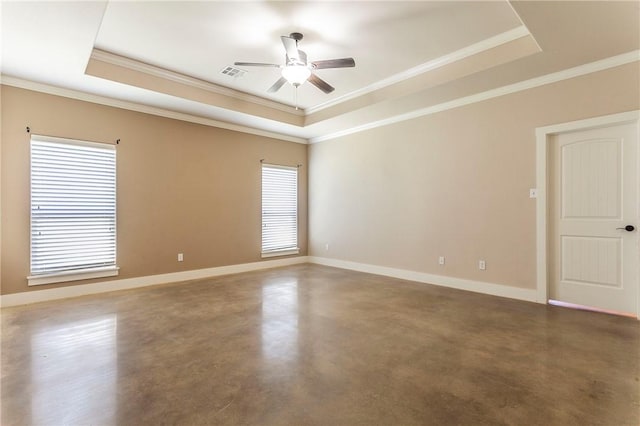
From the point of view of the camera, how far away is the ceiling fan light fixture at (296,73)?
339 cm

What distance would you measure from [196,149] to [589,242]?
19.2ft

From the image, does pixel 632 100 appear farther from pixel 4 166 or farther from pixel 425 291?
pixel 4 166

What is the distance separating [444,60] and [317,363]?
3.82 meters

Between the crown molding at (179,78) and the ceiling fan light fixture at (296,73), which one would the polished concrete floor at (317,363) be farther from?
the crown molding at (179,78)

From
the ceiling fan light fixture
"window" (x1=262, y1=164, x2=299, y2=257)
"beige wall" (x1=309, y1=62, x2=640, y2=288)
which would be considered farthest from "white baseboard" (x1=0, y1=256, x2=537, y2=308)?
the ceiling fan light fixture

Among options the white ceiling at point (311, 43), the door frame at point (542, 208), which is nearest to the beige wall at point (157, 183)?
the white ceiling at point (311, 43)

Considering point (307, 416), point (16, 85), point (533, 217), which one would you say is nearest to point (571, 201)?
point (533, 217)

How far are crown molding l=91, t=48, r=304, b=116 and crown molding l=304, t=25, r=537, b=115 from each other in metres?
1.09

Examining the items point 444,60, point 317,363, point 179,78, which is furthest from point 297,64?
point 317,363

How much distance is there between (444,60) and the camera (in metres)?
4.02

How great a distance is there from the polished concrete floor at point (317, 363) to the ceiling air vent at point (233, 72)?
3.13 metres

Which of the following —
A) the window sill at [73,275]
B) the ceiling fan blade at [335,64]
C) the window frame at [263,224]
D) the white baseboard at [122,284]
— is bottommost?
the white baseboard at [122,284]

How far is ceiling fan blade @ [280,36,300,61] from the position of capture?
121 inches

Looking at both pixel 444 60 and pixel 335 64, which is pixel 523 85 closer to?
pixel 444 60
